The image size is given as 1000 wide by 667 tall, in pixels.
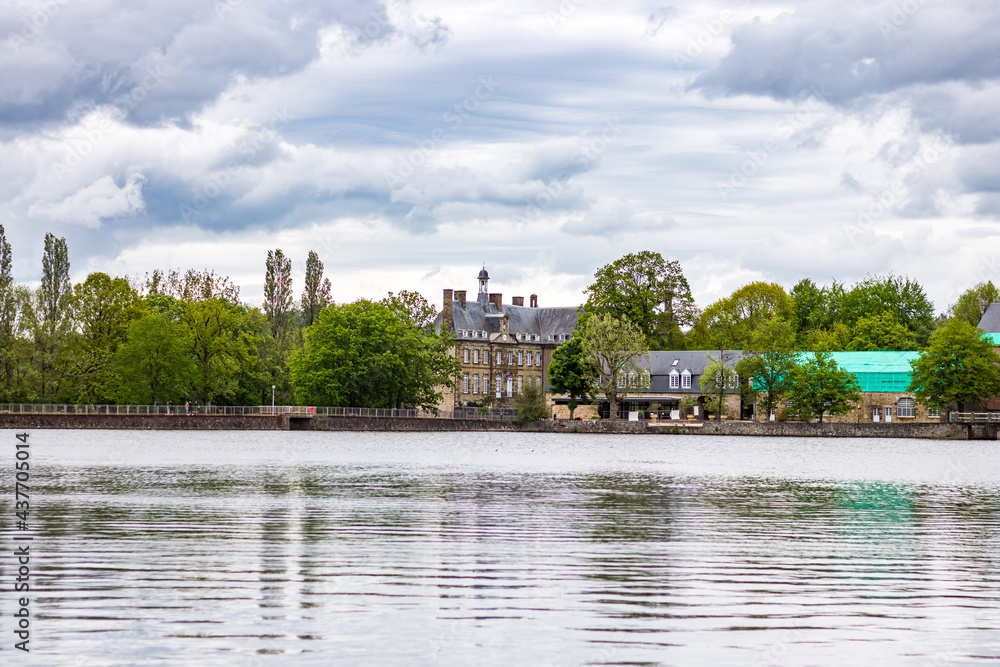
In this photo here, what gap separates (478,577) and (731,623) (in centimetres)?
385

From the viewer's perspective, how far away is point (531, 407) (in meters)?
94.4

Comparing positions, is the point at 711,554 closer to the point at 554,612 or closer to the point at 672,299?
the point at 554,612

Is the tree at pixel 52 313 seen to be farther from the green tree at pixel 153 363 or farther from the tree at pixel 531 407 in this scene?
the tree at pixel 531 407

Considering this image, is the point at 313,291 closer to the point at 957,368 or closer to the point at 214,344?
the point at 214,344

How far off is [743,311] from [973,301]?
27601 mm

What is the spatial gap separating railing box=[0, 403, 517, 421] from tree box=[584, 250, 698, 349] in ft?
43.6

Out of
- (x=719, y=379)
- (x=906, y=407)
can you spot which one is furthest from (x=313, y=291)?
(x=906, y=407)

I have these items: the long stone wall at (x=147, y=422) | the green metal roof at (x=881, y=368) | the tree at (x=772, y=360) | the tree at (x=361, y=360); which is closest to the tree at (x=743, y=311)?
the green metal roof at (x=881, y=368)

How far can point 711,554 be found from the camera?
17016 millimetres

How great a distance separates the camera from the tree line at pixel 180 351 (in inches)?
3159

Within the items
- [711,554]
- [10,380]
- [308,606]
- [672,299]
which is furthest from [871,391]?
[308,606]

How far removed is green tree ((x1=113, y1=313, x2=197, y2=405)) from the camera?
79.7 meters

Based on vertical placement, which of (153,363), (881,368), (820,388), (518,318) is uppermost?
(518,318)

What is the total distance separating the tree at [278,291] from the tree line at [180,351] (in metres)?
12.2
